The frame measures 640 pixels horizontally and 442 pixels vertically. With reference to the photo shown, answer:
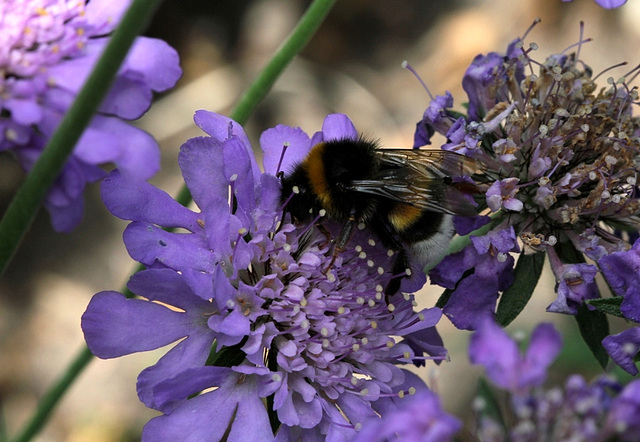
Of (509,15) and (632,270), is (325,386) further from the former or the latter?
(509,15)

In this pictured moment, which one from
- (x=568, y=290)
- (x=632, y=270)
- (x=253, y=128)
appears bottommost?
(x=253, y=128)

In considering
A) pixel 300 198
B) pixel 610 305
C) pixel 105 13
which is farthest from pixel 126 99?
pixel 610 305

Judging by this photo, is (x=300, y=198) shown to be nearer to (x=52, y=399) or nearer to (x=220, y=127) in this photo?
(x=220, y=127)

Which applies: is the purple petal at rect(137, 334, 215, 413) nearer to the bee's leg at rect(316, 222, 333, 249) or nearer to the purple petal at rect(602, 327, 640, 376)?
the bee's leg at rect(316, 222, 333, 249)

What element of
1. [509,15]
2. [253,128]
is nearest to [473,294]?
[253,128]

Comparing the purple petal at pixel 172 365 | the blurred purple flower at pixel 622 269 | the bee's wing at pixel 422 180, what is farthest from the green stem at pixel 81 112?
the blurred purple flower at pixel 622 269
